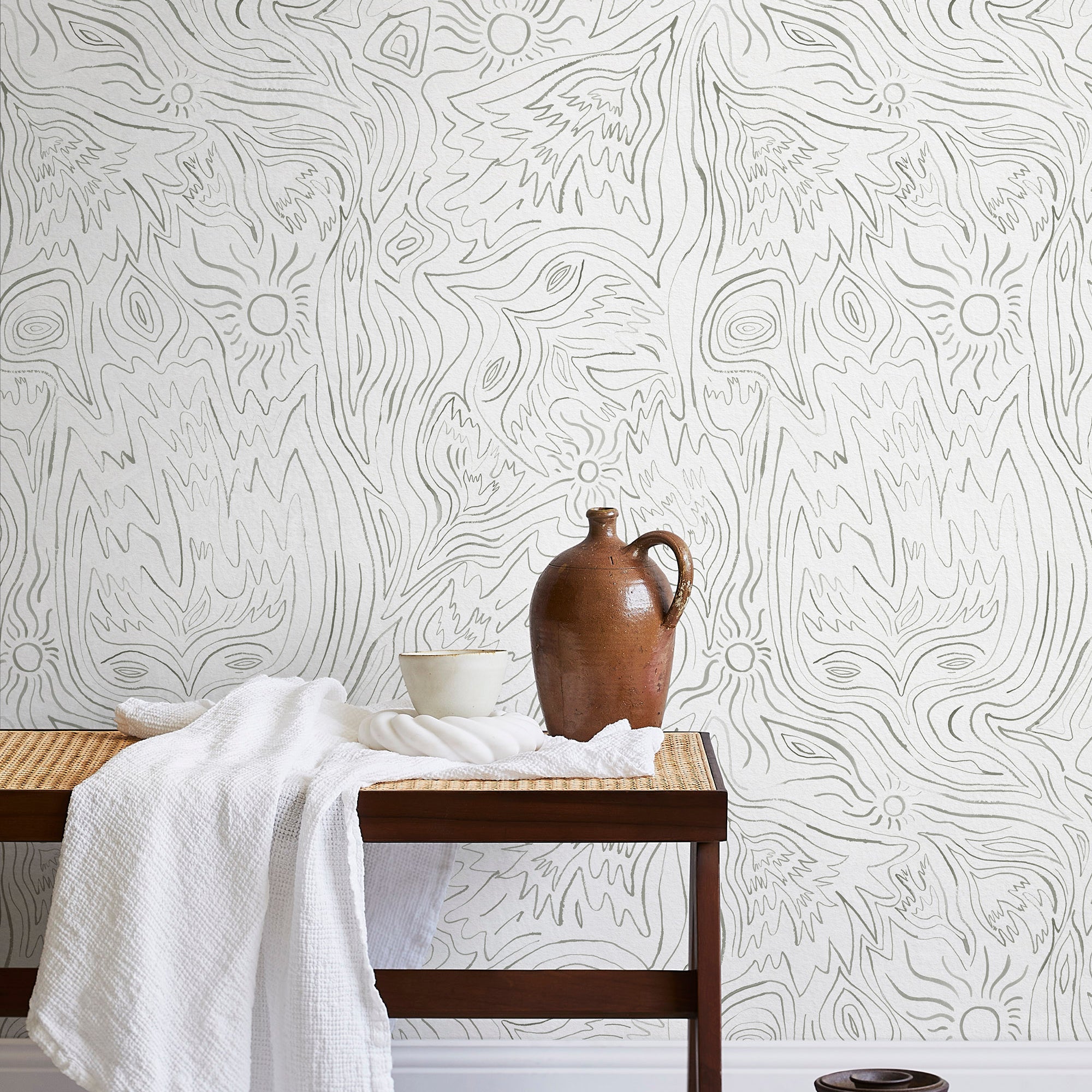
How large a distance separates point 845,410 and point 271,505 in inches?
36.1

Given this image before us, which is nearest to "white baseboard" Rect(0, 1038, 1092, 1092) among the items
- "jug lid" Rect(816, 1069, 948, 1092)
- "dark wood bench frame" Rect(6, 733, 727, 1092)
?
"jug lid" Rect(816, 1069, 948, 1092)

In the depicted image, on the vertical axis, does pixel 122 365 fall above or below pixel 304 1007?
above

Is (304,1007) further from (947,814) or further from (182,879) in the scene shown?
(947,814)

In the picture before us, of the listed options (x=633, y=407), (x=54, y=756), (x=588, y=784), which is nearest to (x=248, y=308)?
(x=633, y=407)

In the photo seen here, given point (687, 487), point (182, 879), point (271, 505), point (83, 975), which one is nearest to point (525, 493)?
point (687, 487)

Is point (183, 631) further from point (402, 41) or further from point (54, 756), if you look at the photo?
point (402, 41)

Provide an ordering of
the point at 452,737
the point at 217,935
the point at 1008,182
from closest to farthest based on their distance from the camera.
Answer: the point at 217,935, the point at 452,737, the point at 1008,182

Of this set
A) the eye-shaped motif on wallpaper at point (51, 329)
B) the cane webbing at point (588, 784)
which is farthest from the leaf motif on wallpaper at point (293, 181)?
the cane webbing at point (588, 784)

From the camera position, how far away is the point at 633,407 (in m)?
1.69

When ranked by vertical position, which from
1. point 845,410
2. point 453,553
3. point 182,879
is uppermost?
point 845,410

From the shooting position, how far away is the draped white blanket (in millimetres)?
1063

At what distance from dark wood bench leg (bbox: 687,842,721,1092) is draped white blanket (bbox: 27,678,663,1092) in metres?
0.12

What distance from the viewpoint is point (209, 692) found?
1.72 m

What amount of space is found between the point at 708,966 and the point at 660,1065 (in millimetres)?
667
